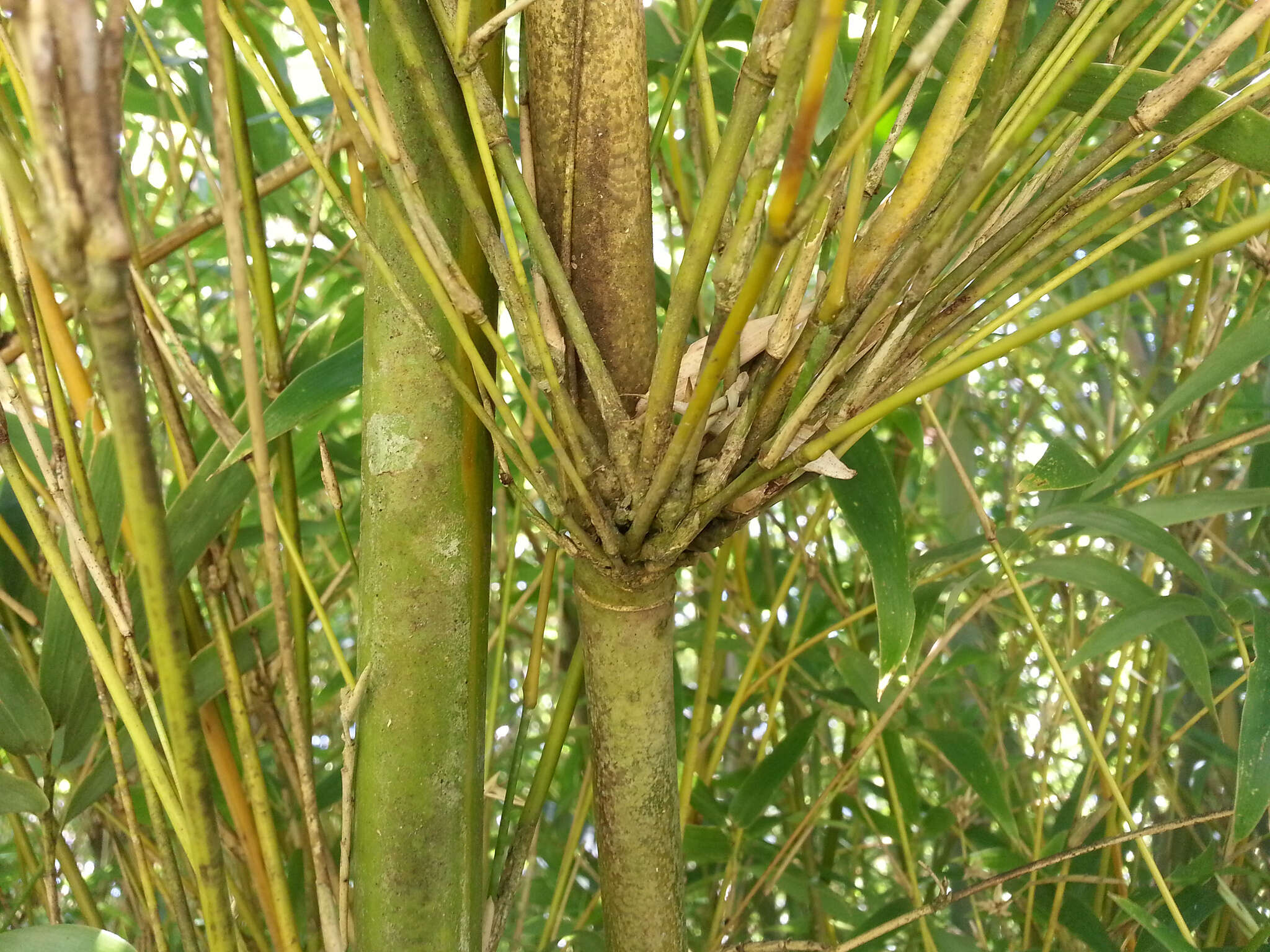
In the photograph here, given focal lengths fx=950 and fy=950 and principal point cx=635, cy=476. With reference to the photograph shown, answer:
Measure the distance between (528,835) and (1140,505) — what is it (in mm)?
391

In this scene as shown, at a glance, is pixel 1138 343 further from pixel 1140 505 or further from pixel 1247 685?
pixel 1247 685

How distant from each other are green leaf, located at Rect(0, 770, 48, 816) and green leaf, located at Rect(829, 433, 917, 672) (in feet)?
1.21

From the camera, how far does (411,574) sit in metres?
0.35

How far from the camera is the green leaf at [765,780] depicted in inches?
26.2

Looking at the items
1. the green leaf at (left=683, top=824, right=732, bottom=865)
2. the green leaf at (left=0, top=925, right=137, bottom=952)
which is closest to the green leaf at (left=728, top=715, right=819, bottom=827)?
the green leaf at (left=683, top=824, right=732, bottom=865)

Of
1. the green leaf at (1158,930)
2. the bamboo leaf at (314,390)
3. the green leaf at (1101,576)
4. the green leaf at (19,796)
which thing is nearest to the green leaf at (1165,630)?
the green leaf at (1101,576)

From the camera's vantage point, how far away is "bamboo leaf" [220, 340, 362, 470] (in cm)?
41

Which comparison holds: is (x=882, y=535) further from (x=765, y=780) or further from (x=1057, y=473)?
(x=765, y=780)

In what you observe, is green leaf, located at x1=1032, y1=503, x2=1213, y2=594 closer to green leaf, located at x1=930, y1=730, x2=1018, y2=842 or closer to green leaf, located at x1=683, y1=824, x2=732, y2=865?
green leaf, located at x1=930, y1=730, x2=1018, y2=842

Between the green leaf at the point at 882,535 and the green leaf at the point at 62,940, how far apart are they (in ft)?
1.04

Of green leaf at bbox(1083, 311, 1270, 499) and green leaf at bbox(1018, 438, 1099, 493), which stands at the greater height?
green leaf at bbox(1083, 311, 1270, 499)

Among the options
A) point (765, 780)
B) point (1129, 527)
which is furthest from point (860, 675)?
point (1129, 527)

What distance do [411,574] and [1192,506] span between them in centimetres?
43

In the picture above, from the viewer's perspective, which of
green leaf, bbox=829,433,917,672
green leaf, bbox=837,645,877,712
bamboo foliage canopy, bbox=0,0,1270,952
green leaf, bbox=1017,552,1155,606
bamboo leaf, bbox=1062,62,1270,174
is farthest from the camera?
green leaf, bbox=837,645,877,712
